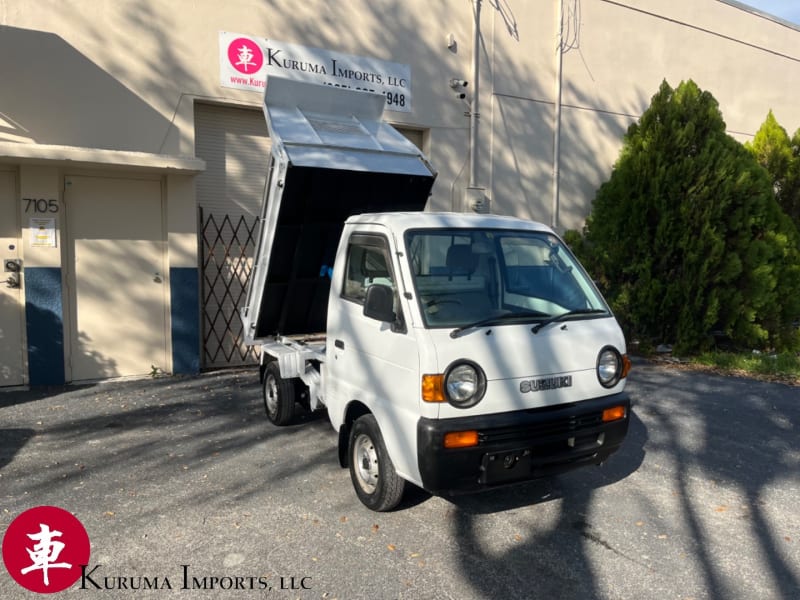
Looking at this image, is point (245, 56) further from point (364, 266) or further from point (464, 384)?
point (464, 384)

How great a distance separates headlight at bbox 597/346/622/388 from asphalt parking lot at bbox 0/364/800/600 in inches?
38.1

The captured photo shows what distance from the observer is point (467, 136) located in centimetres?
1056

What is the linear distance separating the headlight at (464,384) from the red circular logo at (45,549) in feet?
7.75

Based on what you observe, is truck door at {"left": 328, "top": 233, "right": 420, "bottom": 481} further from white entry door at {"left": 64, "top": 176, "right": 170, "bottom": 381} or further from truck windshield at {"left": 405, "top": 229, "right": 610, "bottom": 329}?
white entry door at {"left": 64, "top": 176, "right": 170, "bottom": 381}

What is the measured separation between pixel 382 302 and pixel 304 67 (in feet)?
Result: 20.7

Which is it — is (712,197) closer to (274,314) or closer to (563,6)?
(563,6)

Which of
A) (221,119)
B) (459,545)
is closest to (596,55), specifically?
(221,119)

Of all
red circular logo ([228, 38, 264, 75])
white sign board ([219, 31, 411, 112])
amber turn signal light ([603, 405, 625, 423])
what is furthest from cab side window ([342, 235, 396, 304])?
red circular logo ([228, 38, 264, 75])

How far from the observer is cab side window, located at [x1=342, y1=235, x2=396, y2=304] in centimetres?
438

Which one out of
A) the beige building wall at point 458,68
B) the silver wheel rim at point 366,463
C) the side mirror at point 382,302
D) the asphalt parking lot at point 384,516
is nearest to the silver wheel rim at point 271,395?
the asphalt parking lot at point 384,516

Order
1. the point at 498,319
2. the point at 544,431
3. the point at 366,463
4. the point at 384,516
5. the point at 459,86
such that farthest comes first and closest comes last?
1. the point at 459,86
2. the point at 366,463
3. the point at 384,516
4. the point at 498,319
5. the point at 544,431

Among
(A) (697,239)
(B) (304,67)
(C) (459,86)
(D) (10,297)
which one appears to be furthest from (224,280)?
(A) (697,239)

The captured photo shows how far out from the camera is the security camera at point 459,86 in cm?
1027

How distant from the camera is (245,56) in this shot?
344 inches
